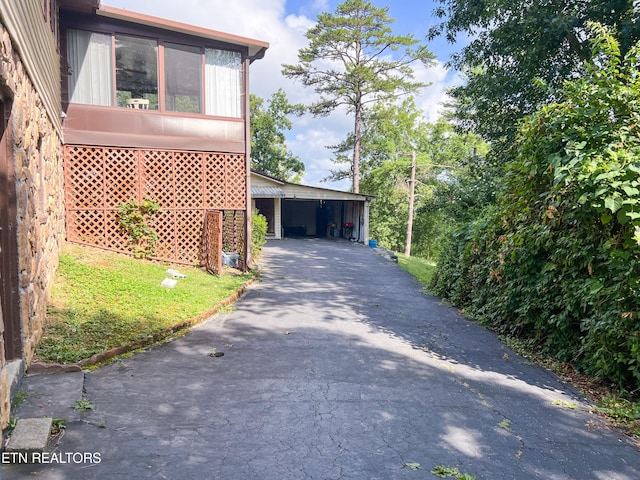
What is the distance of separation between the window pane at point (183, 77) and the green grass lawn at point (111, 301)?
139 inches

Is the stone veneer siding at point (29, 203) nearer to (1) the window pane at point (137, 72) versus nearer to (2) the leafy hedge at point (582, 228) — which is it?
(1) the window pane at point (137, 72)

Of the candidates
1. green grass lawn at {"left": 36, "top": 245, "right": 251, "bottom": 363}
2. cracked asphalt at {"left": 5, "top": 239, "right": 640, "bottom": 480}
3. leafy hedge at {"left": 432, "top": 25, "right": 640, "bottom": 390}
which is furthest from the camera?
green grass lawn at {"left": 36, "top": 245, "right": 251, "bottom": 363}

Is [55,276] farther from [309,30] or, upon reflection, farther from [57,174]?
[309,30]

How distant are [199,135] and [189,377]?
6.57 metres

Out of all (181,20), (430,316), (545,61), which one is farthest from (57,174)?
(545,61)

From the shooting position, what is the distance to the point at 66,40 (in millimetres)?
7871

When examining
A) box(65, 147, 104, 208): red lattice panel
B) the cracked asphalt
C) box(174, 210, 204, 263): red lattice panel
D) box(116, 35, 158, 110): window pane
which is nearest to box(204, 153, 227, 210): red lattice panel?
box(174, 210, 204, 263): red lattice panel

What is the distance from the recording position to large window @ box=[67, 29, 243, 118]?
8047mm

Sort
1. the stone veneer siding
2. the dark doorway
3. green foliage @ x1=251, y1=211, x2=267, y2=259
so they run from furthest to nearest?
green foliage @ x1=251, y1=211, x2=267, y2=259
the dark doorway
the stone veneer siding

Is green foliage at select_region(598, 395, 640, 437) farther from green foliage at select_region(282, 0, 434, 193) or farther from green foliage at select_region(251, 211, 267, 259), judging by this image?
green foliage at select_region(282, 0, 434, 193)

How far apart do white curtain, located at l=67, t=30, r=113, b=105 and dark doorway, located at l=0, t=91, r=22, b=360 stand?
5622 mm

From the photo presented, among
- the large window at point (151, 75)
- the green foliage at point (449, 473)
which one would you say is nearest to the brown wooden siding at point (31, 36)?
the large window at point (151, 75)

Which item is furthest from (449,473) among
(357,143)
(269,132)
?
(269,132)

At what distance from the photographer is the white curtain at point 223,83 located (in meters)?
9.06
